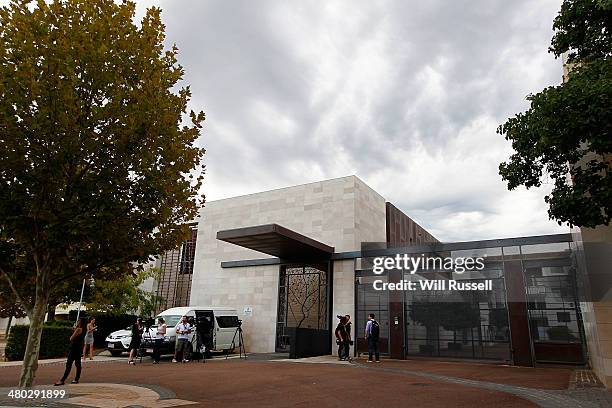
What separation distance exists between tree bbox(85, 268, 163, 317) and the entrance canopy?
258 inches

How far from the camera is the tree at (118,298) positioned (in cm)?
2119

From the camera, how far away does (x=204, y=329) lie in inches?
687

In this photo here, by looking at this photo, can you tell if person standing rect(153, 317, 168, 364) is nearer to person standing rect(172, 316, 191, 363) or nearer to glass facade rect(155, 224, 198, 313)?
person standing rect(172, 316, 191, 363)

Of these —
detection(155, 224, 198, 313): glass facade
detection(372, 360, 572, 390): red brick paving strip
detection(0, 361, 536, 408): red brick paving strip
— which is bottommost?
detection(0, 361, 536, 408): red brick paving strip

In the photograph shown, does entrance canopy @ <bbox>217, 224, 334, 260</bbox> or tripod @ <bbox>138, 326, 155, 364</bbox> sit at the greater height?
entrance canopy @ <bbox>217, 224, 334, 260</bbox>

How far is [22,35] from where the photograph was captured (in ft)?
21.4

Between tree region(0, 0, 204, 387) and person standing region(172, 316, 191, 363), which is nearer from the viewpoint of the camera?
tree region(0, 0, 204, 387)

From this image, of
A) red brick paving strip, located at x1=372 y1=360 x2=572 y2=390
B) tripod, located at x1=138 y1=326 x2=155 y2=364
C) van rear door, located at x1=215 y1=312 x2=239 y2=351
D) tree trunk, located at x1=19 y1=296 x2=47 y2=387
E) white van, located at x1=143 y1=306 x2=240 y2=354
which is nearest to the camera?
tree trunk, located at x1=19 y1=296 x2=47 y2=387

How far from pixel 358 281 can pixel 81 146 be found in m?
13.8

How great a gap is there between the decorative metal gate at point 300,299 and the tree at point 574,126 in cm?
1256

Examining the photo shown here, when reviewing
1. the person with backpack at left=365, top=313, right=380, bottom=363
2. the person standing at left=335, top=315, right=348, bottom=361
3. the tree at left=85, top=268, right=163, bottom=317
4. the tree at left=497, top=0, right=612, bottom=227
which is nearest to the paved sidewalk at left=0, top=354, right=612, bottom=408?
the person with backpack at left=365, top=313, right=380, bottom=363

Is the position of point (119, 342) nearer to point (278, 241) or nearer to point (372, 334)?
point (278, 241)

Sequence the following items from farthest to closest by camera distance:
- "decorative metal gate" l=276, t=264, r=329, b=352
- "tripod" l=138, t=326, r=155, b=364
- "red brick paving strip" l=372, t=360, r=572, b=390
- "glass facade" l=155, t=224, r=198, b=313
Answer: "glass facade" l=155, t=224, r=198, b=313
"decorative metal gate" l=276, t=264, r=329, b=352
"tripod" l=138, t=326, r=155, b=364
"red brick paving strip" l=372, t=360, r=572, b=390

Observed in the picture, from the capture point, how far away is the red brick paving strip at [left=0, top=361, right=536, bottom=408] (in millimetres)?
Answer: 7441
